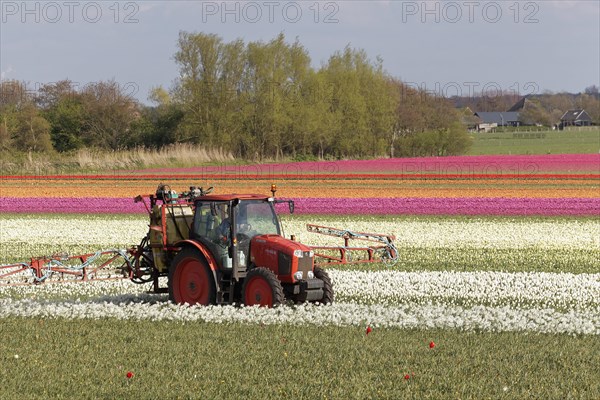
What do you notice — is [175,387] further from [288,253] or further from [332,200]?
[332,200]

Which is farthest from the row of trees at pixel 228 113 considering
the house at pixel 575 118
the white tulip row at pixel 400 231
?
the house at pixel 575 118

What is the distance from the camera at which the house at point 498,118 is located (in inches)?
7308

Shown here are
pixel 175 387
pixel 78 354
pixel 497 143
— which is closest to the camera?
pixel 175 387

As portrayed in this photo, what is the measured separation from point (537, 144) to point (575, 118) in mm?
75971

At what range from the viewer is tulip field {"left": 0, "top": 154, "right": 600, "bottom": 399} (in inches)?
409

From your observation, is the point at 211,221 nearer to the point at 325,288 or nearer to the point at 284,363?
the point at 325,288

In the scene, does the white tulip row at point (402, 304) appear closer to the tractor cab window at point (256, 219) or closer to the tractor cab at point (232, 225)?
the tractor cab at point (232, 225)

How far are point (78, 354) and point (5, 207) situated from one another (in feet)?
92.0

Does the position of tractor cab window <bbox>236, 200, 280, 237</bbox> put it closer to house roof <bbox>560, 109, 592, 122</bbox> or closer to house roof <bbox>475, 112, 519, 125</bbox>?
house roof <bbox>475, 112, 519, 125</bbox>

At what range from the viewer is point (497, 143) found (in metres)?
120

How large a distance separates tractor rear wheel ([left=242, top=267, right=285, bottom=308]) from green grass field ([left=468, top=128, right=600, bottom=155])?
80.0 meters

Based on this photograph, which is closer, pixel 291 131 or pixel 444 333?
pixel 444 333

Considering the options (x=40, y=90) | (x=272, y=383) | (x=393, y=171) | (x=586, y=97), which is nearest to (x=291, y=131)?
(x=393, y=171)

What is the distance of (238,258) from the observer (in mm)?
14867
